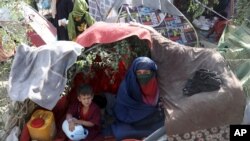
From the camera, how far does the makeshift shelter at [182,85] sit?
14.0 ft

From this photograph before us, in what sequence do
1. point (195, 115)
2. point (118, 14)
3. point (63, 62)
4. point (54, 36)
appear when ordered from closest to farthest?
point (195, 115)
point (63, 62)
point (118, 14)
point (54, 36)

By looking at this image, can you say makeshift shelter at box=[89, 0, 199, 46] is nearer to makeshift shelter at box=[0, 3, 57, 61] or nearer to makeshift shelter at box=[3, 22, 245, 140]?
makeshift shelter at box=[0, 3, 57, 61]

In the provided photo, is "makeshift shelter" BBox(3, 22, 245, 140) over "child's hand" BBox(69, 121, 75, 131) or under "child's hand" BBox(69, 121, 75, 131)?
over

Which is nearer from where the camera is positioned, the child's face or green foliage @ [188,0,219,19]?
the child's face

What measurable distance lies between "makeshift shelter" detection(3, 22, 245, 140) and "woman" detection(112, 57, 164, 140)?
15 cm

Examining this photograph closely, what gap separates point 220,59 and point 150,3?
2788 millimetres

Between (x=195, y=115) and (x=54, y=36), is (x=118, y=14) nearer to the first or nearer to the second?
(x=54, y=36)

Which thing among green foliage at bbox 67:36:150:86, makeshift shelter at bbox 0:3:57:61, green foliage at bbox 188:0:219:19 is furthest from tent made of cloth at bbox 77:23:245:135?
green foliage at bbox 188:0:219:19

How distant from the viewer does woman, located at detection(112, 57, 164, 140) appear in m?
4.54

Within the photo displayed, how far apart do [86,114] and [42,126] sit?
1.45 ft

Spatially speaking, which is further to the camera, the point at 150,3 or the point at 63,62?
the point at 150,3

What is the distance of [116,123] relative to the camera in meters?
4.74

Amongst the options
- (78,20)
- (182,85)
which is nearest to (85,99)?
(182,85)

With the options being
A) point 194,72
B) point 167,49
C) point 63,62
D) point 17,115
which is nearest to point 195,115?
point 194,72
